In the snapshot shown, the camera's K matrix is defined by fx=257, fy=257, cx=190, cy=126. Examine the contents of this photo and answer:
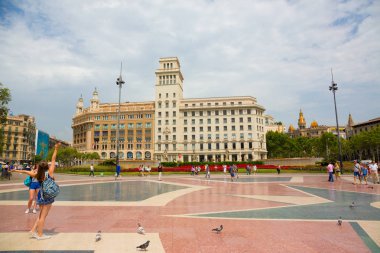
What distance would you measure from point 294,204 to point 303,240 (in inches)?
216

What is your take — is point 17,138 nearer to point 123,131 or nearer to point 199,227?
point 123,131

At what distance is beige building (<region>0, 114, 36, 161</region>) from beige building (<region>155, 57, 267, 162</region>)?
53.3m

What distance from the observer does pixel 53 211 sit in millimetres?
9609

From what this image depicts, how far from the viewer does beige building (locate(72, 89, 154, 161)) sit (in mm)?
94500

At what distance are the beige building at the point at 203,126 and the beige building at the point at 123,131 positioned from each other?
4835 mm

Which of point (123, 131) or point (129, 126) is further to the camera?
point (123, 131)

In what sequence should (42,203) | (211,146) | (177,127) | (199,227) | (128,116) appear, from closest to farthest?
1. (42,203)
2. (199,227)
3. (211,146)
4. (177,127)
5. (128,116)

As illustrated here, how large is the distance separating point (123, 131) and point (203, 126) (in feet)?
100

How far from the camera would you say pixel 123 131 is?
9700cm

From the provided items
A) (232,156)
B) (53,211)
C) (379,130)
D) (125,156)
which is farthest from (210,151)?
(53,211)

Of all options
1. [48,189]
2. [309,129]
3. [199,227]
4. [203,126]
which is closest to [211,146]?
[203,126]

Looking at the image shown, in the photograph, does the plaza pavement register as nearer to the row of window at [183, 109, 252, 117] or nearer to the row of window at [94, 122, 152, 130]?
the row of window at [183, 109, 252, 117]

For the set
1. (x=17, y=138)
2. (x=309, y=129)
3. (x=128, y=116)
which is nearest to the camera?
(x=128, y=116)

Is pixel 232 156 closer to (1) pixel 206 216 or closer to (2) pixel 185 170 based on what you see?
(2) pixel 185 170
